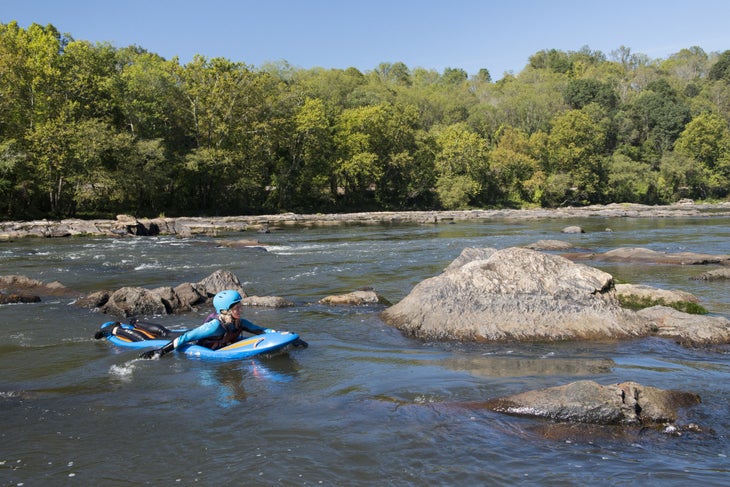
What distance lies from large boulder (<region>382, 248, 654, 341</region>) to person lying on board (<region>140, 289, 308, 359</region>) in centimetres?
247

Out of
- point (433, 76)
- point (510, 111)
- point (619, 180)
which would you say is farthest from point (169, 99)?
point (433, 76)

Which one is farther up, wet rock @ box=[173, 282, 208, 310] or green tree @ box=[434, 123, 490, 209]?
green tree @ box=[434, 123, 490, 209]

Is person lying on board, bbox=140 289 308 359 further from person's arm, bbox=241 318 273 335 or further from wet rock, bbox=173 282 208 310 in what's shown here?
wet rock, bbox=173 282 208 310

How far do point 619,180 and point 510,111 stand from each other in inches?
1104

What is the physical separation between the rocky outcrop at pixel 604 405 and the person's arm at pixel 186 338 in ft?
16.2

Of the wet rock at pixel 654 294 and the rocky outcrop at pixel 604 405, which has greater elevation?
the wet rock at pixel 654 294

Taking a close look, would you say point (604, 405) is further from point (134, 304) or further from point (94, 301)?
point (94, 301)

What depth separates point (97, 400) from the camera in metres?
7.36

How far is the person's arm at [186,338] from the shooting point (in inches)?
363

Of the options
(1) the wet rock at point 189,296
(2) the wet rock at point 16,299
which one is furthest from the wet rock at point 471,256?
(2) the wet rock at point 16,299

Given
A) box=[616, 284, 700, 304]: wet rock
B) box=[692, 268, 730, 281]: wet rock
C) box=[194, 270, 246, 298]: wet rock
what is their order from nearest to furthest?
box=[616, 284, 700, 304]: wet rock
box=[194, 270, 246, 298]: wet rock
box=[692, 268, 730, 281]: wet rock

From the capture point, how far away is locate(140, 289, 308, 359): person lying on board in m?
9.25

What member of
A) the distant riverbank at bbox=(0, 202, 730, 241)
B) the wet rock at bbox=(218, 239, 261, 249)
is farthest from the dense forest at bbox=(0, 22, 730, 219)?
the wet rock at bbox=(218, 239, 261, 249)

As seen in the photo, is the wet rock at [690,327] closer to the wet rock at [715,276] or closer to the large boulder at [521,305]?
the large boulder at [521,305]
